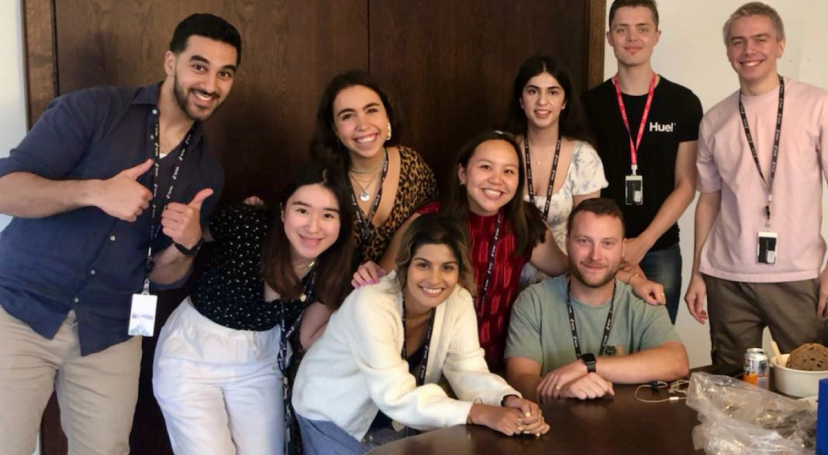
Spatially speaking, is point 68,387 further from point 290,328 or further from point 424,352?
point 424,352

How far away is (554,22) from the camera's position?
3.68m

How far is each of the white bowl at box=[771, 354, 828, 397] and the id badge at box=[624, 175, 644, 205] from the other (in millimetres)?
1146

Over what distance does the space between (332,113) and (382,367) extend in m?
1.00

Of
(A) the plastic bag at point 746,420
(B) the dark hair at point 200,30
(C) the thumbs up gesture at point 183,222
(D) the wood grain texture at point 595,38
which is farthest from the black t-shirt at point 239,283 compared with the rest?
(D) the wood grain texture at point 595,38

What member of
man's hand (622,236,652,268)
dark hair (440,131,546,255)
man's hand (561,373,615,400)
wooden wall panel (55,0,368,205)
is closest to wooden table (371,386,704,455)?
man's hand (561,373,615,400)

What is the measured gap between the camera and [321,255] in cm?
246

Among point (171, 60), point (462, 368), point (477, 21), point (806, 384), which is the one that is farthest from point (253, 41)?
point (806, 384)

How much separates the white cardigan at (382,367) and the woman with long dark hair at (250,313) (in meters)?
0.15

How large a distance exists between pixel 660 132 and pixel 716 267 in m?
0.58

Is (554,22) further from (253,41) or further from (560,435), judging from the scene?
(560,435)

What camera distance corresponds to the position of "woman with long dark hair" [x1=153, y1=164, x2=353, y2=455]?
7.64ft

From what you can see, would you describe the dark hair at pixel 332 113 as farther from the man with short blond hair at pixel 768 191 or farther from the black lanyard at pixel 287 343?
the man with short blond hair at pixel 768 191

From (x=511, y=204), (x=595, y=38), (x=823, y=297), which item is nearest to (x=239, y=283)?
(x=511, y=204)

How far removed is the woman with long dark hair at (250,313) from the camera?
233cm
